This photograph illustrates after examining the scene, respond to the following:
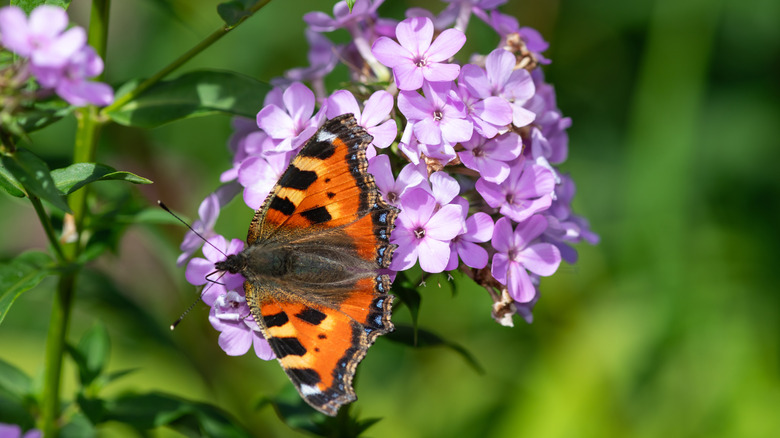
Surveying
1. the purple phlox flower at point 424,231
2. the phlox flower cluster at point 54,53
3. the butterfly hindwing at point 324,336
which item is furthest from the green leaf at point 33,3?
the purple phlox flower at point 424,231

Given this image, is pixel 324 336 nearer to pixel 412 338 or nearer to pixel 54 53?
pixel 412 338

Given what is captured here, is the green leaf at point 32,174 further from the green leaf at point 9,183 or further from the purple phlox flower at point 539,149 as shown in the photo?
the purple phlox flower at point 539,149

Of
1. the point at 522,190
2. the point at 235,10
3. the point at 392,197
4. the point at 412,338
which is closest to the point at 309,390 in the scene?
the point at 412,338

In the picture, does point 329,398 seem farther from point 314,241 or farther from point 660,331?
point 660,331

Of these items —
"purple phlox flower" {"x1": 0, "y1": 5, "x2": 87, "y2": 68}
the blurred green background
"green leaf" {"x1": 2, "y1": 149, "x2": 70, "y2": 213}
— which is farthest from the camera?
the blurred green background

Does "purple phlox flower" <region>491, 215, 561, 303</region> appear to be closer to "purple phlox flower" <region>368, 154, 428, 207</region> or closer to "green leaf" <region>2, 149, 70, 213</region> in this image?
"purple phlox flower" <region>368, 154, 428, 207</region>

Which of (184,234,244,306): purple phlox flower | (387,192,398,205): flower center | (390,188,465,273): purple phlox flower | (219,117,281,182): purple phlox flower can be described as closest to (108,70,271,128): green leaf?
(219,117,281,182): purple phlox flower
